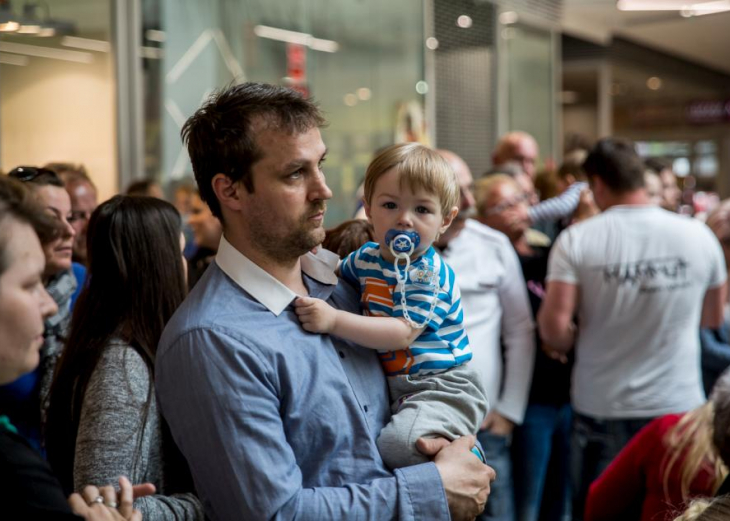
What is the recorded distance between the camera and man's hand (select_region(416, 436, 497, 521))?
5.86 ft

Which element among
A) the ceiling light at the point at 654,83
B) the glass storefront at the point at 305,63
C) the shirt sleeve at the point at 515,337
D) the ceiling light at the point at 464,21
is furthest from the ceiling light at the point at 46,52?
the ceiling light at the point at 654,83

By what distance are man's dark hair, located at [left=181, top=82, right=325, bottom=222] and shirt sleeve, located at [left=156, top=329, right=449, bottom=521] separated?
354 millimetres

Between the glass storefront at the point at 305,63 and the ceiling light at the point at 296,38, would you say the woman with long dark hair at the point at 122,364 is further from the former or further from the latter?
the ceiling light at the point at 296,38

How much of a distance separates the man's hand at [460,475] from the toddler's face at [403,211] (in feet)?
1.43

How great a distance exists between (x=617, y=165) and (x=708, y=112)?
52.4 feet

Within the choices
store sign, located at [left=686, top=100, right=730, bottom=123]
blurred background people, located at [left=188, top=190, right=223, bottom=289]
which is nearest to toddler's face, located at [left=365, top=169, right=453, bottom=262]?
blurred background people, located at [left=188, top=190, right=223, bottom=289]

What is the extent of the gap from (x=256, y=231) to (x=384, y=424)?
513 mm

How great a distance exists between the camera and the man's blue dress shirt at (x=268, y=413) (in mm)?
1619

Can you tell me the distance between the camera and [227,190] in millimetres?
1788

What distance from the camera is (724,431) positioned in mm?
2234

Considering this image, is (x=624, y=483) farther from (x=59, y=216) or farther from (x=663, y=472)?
(x=59, y=216)

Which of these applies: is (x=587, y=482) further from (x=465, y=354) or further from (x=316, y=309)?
(x=316, y=309)

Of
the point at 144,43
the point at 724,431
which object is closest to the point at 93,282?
the point at 724,431

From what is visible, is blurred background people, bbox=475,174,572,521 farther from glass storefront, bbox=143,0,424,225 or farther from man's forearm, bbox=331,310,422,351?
man's forearm, bbox=331,310,422,351
